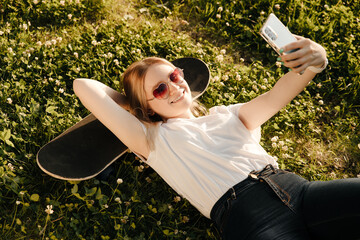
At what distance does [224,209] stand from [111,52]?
96.5 inches

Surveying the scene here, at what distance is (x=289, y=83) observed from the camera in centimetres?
305

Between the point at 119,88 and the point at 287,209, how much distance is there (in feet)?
7.47

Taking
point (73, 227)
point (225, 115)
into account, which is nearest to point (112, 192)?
point (73, 227)

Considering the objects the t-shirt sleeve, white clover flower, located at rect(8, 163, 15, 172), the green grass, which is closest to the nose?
the t-shirt sleeve

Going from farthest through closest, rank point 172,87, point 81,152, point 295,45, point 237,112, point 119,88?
point 119,88, point 81,152, point 237,112, point 172,87, point 295,45

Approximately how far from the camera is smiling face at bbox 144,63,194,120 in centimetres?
332

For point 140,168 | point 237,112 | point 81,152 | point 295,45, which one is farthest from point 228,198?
point 81,152

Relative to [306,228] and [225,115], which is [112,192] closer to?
[225,115]

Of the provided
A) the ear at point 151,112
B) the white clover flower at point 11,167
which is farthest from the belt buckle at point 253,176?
the white clover flower at point 11,167

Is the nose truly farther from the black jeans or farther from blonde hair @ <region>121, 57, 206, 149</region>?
the black jeans

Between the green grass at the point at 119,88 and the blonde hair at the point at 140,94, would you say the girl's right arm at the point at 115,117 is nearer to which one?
the blonde hair at the point at 140,94

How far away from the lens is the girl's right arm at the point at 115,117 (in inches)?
128

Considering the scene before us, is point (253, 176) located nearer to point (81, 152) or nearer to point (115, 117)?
point (115, 117)

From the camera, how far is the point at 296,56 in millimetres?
2848
